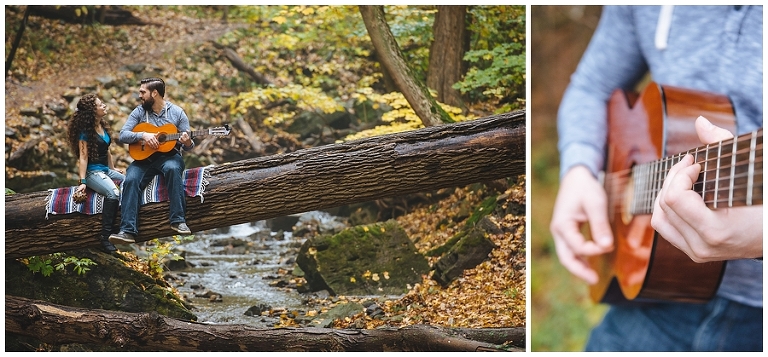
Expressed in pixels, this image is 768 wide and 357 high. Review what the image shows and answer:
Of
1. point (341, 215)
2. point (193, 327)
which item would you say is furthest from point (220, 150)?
point (193, 327)

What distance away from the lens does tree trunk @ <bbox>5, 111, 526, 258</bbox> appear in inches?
114

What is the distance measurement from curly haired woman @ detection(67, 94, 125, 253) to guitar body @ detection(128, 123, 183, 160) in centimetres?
15

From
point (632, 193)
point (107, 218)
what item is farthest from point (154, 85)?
point (632, 193)

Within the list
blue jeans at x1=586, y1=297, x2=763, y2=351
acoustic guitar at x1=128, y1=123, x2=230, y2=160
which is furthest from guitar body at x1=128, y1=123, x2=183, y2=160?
blue jeans at x1=586, y1=297, x2=763, y2=351

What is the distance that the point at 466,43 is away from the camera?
401 centimetres

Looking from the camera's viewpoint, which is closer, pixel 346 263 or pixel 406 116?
pixel 346 263

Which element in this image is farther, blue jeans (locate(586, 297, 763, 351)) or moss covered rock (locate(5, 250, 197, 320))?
moss covered rock (locate(5, 250, 197, 320))

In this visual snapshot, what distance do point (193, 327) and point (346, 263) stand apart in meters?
0.93

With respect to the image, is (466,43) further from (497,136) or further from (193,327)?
(193,327)

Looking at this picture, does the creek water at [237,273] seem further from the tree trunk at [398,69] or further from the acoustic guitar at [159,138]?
the tree trunk at [398,69]

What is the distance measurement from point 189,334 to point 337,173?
3.53ft

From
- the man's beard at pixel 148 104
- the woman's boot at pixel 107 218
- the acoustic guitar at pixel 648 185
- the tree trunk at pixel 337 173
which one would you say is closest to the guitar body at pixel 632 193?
the acoustic guitar at pixel 648 185

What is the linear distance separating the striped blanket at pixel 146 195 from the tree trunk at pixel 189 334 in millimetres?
507

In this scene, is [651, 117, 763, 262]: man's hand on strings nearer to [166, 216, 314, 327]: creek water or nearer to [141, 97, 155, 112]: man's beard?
[166, 216, 314, 327]: creek water
